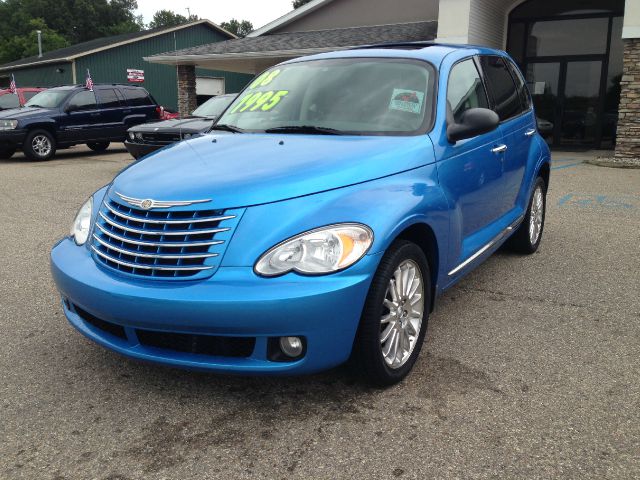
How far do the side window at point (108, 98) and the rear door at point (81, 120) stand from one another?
0.56ft

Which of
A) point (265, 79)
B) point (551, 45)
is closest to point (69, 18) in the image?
point (551, 45)

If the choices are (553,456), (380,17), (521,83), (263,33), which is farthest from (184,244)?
(263,33)

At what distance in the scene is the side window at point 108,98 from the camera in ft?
48.5

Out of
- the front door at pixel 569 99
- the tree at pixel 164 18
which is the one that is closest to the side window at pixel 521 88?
the front door at pixel 569 99

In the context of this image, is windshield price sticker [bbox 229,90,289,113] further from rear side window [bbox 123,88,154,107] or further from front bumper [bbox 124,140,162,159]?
rear side window [bbox 123,88,154,107]

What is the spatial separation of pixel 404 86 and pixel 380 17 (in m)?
18.7

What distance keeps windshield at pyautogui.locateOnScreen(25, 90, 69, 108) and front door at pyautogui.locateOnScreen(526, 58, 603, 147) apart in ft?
41.5

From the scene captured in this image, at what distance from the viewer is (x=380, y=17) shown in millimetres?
20953

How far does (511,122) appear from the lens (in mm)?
4613

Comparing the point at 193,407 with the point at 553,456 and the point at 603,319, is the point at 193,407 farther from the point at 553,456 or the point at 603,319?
the point at 603,319

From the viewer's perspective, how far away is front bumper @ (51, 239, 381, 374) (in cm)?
243

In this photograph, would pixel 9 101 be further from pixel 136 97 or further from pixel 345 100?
pixel 345 100

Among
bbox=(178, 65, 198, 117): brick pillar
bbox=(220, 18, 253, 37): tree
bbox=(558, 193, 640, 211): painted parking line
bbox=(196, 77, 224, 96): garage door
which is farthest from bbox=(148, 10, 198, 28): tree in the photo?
bbox=(558, 193, 640, 211): painted parking line

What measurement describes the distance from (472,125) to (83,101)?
13180 millimetres
